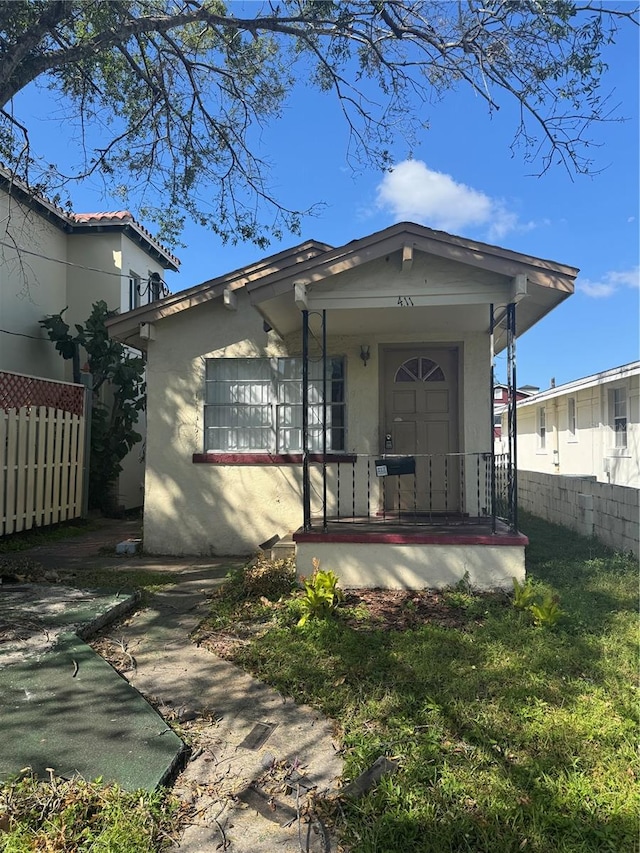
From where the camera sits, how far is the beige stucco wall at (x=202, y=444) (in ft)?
24.4

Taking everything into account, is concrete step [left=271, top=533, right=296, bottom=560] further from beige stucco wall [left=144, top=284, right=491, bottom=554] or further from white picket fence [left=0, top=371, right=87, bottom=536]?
white picket fence [left=0, top=371, right=87, bottom=536]

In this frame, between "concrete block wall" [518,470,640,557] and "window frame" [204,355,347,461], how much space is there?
3743mm

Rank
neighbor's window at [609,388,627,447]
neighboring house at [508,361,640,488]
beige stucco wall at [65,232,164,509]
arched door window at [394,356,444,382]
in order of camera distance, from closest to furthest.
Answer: arched door window at [394,356,444,382] < neighboring house at [508,361,640,488] < neighbor's window at [609,388,627,447] < beige stucco wall at [65,232,164,509]

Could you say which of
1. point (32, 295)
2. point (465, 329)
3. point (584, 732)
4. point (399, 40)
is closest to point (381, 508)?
point (465, 329)

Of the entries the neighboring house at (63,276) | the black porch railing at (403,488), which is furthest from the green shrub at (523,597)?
the neighboring house at (63,276)

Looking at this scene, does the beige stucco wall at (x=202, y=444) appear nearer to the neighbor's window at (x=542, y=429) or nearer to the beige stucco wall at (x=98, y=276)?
the beige stucco wall at (x=98, y=276)

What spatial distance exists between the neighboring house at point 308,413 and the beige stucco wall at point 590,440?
241 inches

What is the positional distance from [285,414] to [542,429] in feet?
42.9

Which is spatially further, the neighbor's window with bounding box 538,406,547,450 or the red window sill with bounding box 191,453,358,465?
the neighbor's window with bounding box 538,406,547,450

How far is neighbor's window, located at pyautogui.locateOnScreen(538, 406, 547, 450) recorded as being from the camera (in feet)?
58.4

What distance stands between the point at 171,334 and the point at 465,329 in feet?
13.4

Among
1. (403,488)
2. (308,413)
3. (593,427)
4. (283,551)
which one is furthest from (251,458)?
(593,427)

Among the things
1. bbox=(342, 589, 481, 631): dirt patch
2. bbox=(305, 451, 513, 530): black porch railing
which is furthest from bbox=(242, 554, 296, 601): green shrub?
bbox=(305, 451, 513, 530): black porch railing

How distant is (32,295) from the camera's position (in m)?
11.8
